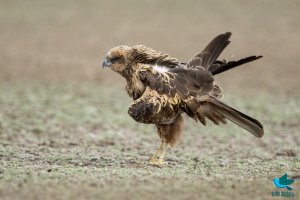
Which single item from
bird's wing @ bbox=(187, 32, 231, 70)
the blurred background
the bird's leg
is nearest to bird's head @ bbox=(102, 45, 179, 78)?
bird's wing @ bbox=(187, 32, 231, 70)

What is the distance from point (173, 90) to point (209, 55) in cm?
90

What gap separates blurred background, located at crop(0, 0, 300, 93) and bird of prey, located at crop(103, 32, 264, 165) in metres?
8.68

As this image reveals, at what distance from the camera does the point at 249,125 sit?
8312 mm

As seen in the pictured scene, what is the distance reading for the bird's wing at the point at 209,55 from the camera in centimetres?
877

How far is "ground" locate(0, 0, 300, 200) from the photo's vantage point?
7.05 metres

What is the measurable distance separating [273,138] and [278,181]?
479cm

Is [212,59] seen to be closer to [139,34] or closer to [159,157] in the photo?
[159,157]

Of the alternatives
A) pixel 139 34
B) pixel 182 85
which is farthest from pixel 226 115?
pixel 139 34

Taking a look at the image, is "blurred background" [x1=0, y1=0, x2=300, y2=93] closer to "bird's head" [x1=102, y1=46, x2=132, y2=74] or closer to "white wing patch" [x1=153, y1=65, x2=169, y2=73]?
"bird's head" [x1=102, y1=46, x2=132, y2=74]

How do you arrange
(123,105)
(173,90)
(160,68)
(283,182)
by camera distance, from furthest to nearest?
(123,105) → (160,68) → (173,90) → (283,182)

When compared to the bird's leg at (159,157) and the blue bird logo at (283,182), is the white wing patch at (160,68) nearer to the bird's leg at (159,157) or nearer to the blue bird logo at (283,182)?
the bird's leg at (159,157)

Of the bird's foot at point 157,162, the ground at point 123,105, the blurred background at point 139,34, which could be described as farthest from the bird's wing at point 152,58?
the blurred background at point 139,34

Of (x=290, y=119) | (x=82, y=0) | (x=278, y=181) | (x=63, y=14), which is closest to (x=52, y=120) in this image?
(x=290, y=119)

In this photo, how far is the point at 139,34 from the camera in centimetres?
2308
